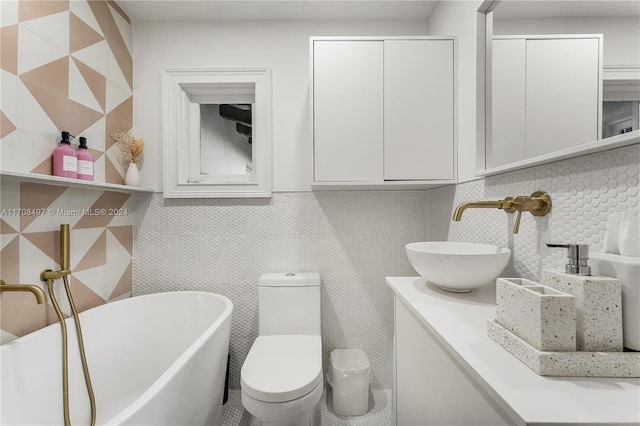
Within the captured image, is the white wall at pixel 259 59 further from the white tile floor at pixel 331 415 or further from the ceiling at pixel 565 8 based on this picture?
the white tile floor at pixel 331 415

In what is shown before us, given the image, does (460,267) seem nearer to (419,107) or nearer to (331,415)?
(419,107)

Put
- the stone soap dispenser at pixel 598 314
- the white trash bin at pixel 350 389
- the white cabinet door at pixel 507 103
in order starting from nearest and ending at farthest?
1. the stone soap dispenser at pixel 598 314
2. the white cabinet door at pixel 507 103
3. the white trash bin at pixel 350 389

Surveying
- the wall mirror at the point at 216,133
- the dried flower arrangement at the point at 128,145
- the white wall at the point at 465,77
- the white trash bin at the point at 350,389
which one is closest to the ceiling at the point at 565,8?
the white wall at the point at 465,77

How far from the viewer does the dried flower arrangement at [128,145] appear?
1.73 metres

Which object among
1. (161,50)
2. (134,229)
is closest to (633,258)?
(134,229)

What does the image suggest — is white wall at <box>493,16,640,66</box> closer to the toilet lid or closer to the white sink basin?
the white sink basin

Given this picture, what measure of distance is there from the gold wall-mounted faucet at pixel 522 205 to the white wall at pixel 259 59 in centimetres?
110

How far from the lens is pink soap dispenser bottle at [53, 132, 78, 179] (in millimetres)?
1300

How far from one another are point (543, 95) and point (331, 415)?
5.99ft

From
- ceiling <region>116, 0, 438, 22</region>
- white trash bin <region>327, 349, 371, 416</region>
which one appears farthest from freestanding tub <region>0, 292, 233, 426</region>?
ceiling <region>116, 0, 438, 22</region>

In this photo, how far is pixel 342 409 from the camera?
1.61 metres

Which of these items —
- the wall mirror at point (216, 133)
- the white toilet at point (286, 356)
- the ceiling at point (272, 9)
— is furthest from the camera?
the wall mirror at point (216, 133)

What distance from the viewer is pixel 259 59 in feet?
6.15

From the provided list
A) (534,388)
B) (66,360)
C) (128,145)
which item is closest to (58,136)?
(128,145)
